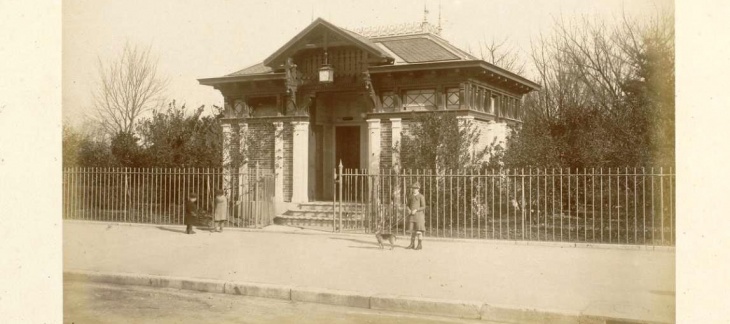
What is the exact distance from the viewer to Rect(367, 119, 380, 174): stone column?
54.1 ft

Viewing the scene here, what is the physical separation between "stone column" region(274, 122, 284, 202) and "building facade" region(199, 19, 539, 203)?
30mm

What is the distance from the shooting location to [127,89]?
12508 mm

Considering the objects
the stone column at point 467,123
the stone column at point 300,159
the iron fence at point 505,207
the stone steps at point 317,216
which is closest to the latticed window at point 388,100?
the stone column at point 467,123

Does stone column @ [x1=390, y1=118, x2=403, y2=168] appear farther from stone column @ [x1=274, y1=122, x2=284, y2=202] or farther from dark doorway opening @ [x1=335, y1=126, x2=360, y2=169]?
stone column @ [x1=274, y1=122, x2=284, y2=202]

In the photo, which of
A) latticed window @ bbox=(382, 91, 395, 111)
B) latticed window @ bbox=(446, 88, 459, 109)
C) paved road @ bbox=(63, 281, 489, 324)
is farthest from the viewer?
latticed window @ bbox=(382, 91, 395, 111)

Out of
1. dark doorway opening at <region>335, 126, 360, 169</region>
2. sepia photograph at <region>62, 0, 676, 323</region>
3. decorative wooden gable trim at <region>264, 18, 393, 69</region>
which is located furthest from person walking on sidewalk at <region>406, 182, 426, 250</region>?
dark doorway opening at <region>335, 126, 360, 169</region>

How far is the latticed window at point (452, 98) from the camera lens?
15.8 m

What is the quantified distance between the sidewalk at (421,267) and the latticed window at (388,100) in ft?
15.3

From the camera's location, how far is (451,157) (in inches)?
574

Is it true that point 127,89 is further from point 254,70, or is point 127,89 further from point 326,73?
point 254,70

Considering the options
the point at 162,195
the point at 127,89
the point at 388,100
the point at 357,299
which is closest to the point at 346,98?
the point at 388,100

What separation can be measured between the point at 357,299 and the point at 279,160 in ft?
34.6

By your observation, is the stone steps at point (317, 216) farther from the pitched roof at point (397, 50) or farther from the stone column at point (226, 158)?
the pitched roof at point (397, 50)
